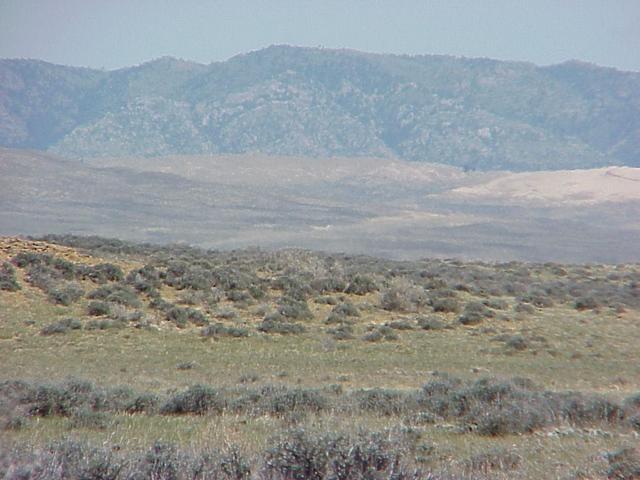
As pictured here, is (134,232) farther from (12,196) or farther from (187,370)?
(187,370)

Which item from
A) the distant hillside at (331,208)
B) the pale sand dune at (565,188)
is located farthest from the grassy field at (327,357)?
the pale sand dune at (565,188)

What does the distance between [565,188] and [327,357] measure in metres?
111

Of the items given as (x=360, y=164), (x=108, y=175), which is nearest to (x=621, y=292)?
(x=108, y=175)

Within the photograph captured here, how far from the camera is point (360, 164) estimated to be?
511 feet

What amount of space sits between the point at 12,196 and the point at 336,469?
294 ft

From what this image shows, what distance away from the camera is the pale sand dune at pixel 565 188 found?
115m

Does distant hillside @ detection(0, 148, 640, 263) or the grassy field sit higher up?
the grassy field

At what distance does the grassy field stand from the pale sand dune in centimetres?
Result: 7731

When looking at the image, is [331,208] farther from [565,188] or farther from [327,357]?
[327,357]

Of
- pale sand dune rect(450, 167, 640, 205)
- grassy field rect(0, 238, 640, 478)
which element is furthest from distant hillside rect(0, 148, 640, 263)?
grassy field rect(0, 238, 640, 478)

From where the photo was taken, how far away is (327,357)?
18766 millimetres

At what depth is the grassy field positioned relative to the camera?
830 centimetres

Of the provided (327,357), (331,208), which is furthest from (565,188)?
(327,357)

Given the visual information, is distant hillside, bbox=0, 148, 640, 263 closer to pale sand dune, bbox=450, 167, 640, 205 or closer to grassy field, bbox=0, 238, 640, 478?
pale sand dune, bbox=450, 167, 640, 205
